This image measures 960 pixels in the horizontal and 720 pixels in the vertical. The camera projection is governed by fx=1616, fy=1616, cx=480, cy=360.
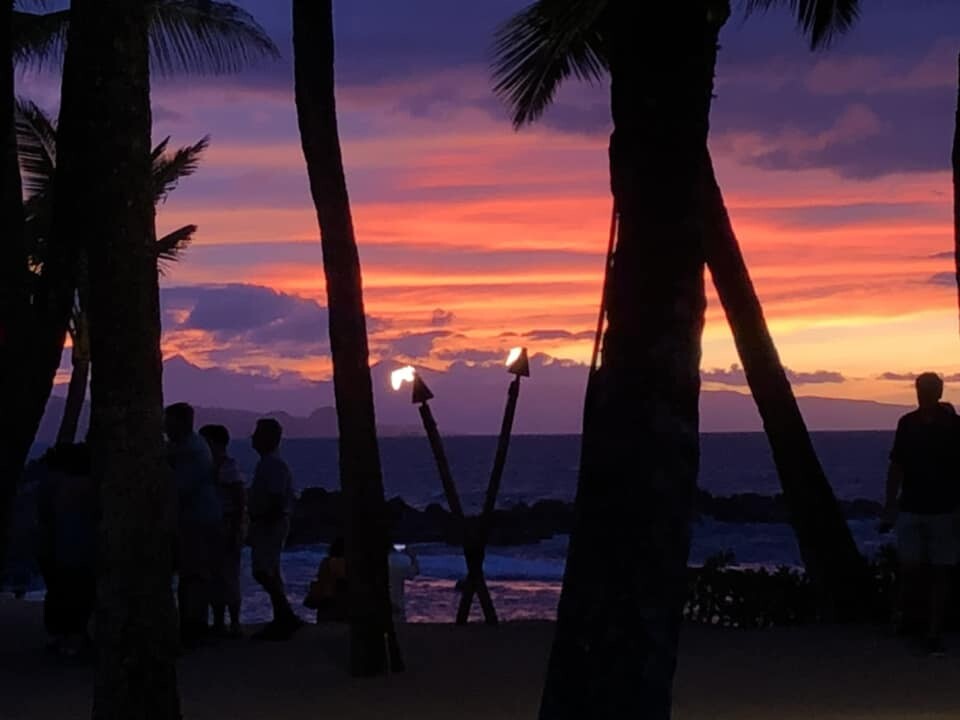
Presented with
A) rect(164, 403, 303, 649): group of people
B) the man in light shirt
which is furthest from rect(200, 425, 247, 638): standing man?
the man in light shirt

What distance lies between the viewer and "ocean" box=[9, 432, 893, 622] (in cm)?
3634

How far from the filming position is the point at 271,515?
12.1 meters

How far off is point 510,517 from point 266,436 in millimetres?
49254

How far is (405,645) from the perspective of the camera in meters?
11.7

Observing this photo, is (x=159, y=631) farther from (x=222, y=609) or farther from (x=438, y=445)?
(x=438, y=445)

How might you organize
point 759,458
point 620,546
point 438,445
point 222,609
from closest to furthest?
point 620,546 < point 222,609 < point 438,445 < point 759,458

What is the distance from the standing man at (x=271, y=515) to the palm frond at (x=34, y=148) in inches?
704

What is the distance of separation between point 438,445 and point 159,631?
6.96 meters

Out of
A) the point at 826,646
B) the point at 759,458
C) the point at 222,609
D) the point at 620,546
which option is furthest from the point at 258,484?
the point at 759,458

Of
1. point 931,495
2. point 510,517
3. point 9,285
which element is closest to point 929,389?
point 931,495

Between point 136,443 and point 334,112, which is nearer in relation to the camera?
point 136,443

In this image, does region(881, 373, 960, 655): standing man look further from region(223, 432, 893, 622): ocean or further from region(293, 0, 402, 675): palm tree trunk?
region(223, 432, 893, 622): ocean

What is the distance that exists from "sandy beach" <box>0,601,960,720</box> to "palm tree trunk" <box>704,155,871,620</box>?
2.17 feet

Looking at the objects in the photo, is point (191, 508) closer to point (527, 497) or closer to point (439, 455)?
point (439, 455)
